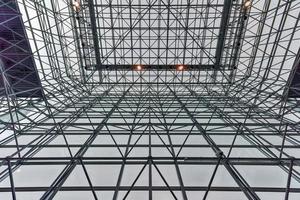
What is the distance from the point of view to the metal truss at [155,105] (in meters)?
9.23

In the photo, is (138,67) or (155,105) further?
(138,67)

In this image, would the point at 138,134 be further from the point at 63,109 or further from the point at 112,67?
the point at 112,67

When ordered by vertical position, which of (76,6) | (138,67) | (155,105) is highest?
(76,6)

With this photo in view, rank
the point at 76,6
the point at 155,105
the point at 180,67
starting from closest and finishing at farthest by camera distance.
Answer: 1. the point at 155,105
2. the point at 76,6
3. the point at 180,67

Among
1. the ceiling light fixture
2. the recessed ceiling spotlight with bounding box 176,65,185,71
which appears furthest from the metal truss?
the recessed ceiling spotlight with bounding box 176,65,185,71

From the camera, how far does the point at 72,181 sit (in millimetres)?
9281

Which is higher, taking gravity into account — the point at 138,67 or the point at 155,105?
the point at 138,67

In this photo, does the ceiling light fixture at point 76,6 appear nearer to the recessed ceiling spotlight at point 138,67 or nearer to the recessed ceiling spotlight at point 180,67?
the recessed ceiling spotlight at point 138,67

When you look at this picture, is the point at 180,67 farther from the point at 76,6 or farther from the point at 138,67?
the point at 76,6

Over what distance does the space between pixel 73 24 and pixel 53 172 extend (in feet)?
51.3

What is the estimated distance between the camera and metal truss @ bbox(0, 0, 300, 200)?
9227 mm

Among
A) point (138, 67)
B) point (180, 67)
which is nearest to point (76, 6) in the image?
point (138, 67)

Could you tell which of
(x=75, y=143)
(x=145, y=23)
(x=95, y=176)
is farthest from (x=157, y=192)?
(x=145, y=23)

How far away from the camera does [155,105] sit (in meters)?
18.9
